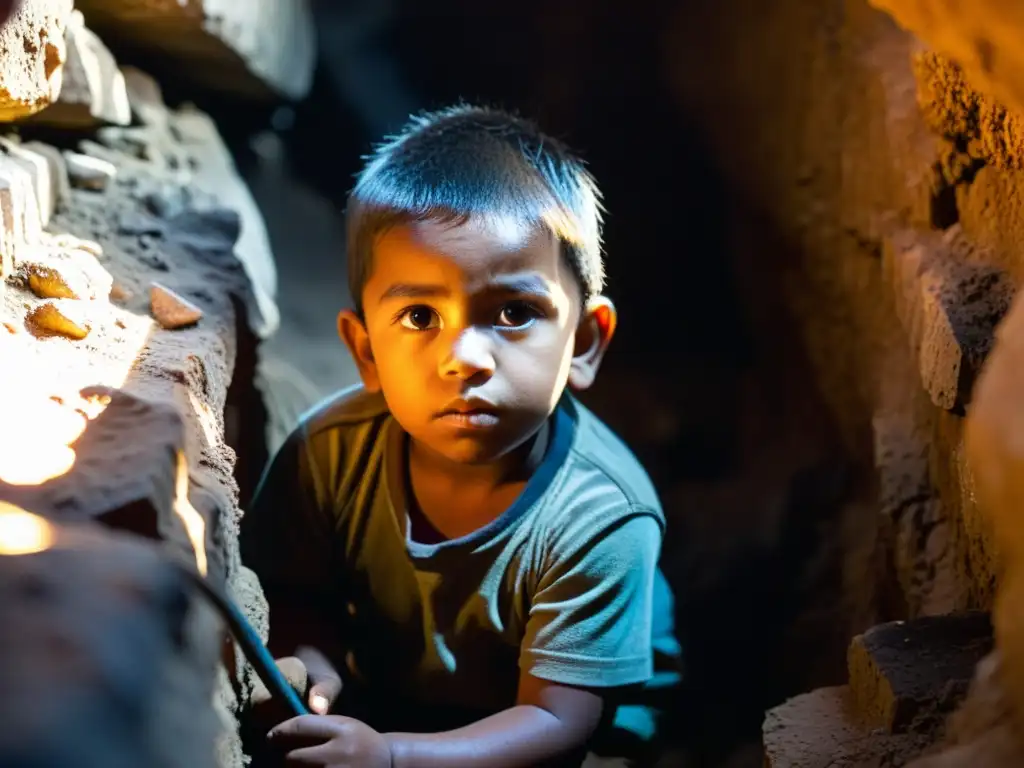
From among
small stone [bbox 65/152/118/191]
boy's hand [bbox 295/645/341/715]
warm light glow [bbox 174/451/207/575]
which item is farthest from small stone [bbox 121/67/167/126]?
Result: warm light glow [bbox 174/451/207/575]

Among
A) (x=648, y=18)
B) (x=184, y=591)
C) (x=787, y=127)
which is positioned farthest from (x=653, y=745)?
(x=648, y=18)

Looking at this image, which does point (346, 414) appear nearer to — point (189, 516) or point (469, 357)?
point (469, 357)

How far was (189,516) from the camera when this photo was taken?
1.07 metres

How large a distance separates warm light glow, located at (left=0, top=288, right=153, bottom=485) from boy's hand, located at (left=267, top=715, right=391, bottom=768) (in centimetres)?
44

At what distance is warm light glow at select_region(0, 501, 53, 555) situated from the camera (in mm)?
875

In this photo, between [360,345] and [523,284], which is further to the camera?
[360,345]

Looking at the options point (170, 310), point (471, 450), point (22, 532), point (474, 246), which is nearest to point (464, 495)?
point (471, 450)

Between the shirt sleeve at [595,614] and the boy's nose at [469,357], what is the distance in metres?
0.31

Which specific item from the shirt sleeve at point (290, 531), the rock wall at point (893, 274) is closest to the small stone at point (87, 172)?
the shirt sleeve at point (290, 531)

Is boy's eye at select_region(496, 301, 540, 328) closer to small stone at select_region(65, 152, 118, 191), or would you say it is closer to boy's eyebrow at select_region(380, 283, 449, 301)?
boy's eyebrow at select_region(380, 283, 449, 301)

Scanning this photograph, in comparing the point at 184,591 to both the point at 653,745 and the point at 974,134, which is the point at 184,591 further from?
the point at 974,134

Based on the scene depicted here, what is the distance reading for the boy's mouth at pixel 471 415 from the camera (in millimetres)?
1453

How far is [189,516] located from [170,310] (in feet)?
1.79

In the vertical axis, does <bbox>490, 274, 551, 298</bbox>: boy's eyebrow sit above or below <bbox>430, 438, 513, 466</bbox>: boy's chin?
above
